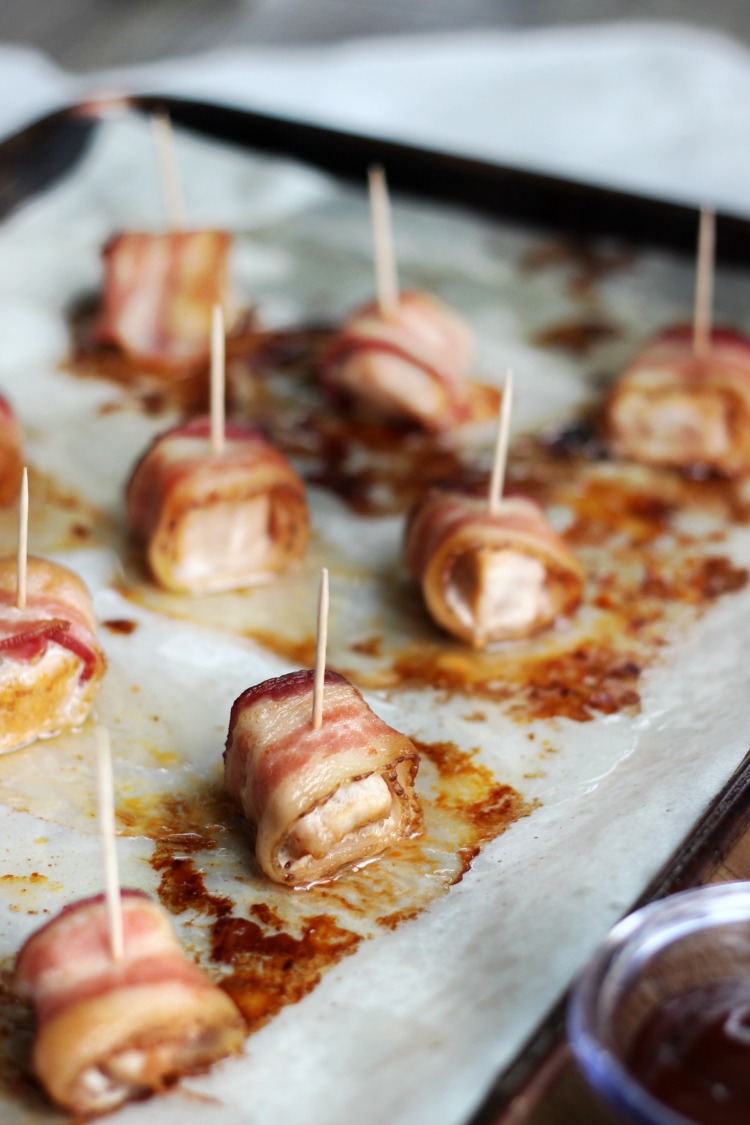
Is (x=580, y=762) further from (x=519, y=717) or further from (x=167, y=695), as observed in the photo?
(x=167, y=695)

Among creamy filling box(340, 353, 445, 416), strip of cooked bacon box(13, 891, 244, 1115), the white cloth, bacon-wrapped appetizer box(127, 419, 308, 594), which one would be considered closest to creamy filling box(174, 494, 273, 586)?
bacon-wrapped appetizer box(127, 419, 308, 594)

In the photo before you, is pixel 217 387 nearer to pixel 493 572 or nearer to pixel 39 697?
pixel 493 572

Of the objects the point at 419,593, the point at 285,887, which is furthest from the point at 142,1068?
the point at 419,593

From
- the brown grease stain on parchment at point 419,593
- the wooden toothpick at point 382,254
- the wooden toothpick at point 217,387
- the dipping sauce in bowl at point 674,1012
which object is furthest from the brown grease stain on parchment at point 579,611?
the dipping sauce in bowl at point 674,1012

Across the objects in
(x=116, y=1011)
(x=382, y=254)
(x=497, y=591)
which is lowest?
(x=116, y=1011)

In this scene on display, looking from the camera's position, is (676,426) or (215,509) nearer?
(215,509)

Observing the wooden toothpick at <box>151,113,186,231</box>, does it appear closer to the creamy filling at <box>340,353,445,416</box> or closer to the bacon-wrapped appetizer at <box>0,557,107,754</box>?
the creamy filling at <box>340,353,445,416</box>
